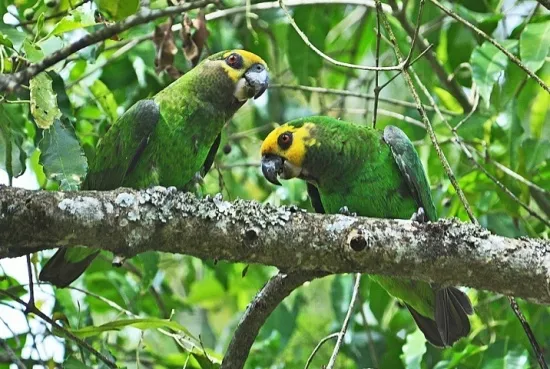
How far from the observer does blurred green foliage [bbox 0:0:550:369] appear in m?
3.64

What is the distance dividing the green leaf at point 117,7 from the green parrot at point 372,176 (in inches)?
49.2

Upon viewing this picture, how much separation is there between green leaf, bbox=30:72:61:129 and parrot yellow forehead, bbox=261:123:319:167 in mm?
1449

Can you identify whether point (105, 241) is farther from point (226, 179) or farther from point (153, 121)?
point (226, 179)

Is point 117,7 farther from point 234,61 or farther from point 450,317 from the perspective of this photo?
point 450,317

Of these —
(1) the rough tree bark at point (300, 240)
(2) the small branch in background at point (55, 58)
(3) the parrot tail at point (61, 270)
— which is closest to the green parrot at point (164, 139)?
(3) the parrot tail at point (61, 270)

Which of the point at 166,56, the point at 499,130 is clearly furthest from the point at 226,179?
the point at 499,130

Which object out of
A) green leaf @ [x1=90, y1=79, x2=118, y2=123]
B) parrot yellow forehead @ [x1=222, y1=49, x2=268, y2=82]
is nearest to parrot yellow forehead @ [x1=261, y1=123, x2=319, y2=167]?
parrot yellow forehead @ [x1=222, y1=49, x2=268, y2=82]

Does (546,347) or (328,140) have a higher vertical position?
(328,140)

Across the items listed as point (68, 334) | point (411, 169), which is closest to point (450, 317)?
point (411, 169)

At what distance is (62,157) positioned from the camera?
3.24 meters

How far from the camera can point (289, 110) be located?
20.1 feet

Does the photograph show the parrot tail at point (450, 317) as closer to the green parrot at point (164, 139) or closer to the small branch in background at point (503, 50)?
the small branch in background at point (503, 50)

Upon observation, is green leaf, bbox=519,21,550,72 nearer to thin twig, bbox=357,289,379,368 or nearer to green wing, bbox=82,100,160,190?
thin twig, bbox=357,289,379,368

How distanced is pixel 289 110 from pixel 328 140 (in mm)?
1903
